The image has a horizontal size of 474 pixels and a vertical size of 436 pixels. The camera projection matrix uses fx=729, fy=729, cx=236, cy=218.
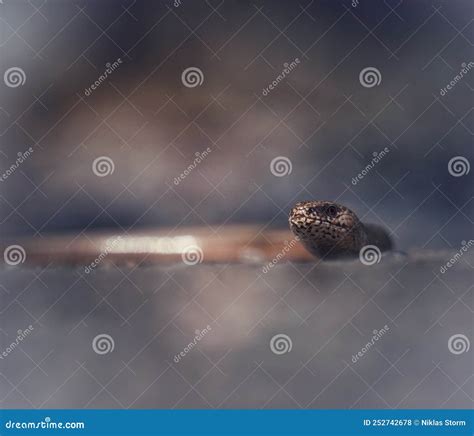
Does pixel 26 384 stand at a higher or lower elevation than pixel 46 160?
lower

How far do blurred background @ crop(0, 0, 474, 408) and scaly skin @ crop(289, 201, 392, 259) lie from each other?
0.08 metres

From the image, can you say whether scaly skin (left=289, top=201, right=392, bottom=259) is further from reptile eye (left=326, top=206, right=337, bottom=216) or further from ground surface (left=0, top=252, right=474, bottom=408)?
ground surface (left=0, top=252, right=474, bottom=408)

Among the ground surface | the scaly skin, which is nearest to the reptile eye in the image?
the scaly skin

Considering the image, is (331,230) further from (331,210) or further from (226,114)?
(226,114)

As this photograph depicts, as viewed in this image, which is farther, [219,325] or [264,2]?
[264,2]

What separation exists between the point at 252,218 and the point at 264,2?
1.31 m

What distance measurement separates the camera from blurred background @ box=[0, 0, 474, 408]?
4.06 meters

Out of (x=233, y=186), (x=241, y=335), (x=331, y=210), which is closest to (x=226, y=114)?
(x=233, y=186)

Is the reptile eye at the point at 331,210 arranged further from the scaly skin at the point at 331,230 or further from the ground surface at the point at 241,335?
the ground surface at the point at 241,335

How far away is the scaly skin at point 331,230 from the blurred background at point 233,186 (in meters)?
0.08

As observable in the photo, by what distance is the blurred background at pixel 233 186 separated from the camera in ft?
13.3

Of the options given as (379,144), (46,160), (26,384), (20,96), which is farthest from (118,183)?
(379,144)

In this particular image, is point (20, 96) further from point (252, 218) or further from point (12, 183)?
point (252, 218)

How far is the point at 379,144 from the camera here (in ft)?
14.4
